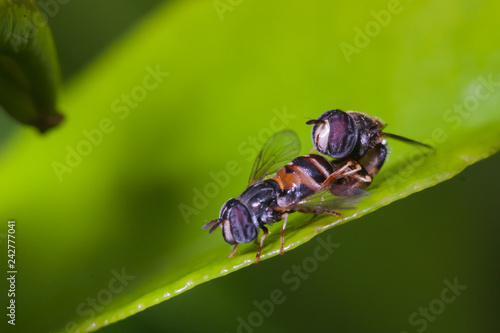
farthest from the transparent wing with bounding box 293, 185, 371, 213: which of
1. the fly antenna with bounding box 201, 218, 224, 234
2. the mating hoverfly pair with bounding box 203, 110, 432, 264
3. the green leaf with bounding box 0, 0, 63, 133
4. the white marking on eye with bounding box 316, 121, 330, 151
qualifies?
the green leaf with bounding box 0, 0, 63, 133

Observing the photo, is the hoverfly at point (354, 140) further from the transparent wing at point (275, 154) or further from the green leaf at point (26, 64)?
the green leaf at point (26, 64)

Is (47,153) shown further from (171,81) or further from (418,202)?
(418,202)

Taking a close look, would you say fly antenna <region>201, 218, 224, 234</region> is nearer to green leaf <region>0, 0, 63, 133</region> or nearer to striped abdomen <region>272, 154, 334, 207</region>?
striped abdomen <region>272, 154, 334, 207</region>

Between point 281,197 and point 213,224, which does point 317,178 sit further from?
point 213,224

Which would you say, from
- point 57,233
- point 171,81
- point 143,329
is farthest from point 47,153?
point 143,329

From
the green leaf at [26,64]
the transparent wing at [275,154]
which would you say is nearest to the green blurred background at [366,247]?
the transparent wing at [275,154]

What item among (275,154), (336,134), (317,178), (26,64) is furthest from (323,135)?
(26,64)
